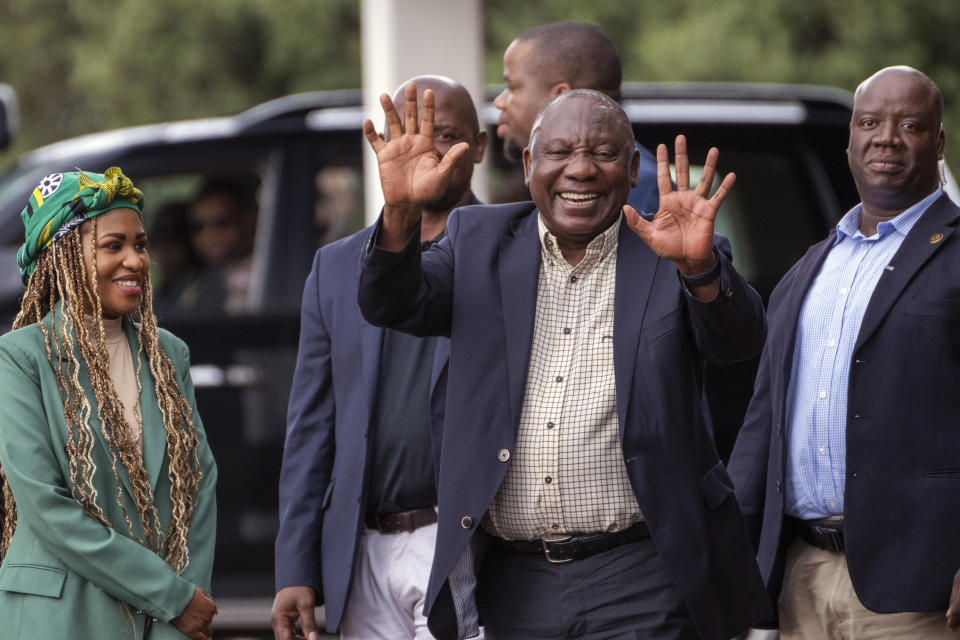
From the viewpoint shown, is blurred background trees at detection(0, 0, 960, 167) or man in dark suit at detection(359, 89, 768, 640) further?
blurred background trees at detection(0, 0, 960, 167)

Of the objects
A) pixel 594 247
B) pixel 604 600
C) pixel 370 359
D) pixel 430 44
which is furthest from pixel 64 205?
pixel 430 44

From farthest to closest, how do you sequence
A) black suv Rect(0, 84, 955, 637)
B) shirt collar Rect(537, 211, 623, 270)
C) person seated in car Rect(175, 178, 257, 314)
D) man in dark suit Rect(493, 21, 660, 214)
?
1. person seated in car Rect(175, 178, 257, 314)
2. black suv Rect(0, 84, 955, 637)
3. man in dark suit Rect(493, 21, 660, 214)
4. shirt collar Rect(537, 211, 623, 270)

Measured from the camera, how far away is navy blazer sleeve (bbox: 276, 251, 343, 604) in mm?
4230

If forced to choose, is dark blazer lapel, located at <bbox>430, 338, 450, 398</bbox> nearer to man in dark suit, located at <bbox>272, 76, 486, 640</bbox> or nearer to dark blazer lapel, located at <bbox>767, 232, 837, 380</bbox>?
man in dark suit, located at <bbox>272, 76, 486, 640</bbox>

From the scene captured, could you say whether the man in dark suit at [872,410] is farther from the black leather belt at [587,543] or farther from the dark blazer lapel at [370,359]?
the dark blazer lapel at [370,359]

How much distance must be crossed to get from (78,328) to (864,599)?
2192 mm

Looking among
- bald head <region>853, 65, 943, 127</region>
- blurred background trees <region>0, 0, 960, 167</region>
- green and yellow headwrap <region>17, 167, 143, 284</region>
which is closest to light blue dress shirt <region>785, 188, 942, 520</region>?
bald head <region>853, 65, 943, 127</region>

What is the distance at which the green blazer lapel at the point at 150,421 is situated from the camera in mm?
3828

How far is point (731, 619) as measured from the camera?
11.7 feet

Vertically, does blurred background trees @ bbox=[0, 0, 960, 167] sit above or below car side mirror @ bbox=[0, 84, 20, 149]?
above

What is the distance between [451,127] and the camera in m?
4.52

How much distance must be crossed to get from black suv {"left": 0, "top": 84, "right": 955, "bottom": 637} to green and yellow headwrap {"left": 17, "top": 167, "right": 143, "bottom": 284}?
2752 mm

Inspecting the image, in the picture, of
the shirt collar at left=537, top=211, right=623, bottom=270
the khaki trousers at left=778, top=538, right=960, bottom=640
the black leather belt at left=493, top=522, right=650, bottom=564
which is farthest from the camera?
the khaki trousers at left=778, top=538, right=960, bottom=640

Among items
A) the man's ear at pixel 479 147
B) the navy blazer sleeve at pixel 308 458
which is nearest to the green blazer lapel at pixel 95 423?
the navy blazer sleeve at pixel 308 458
